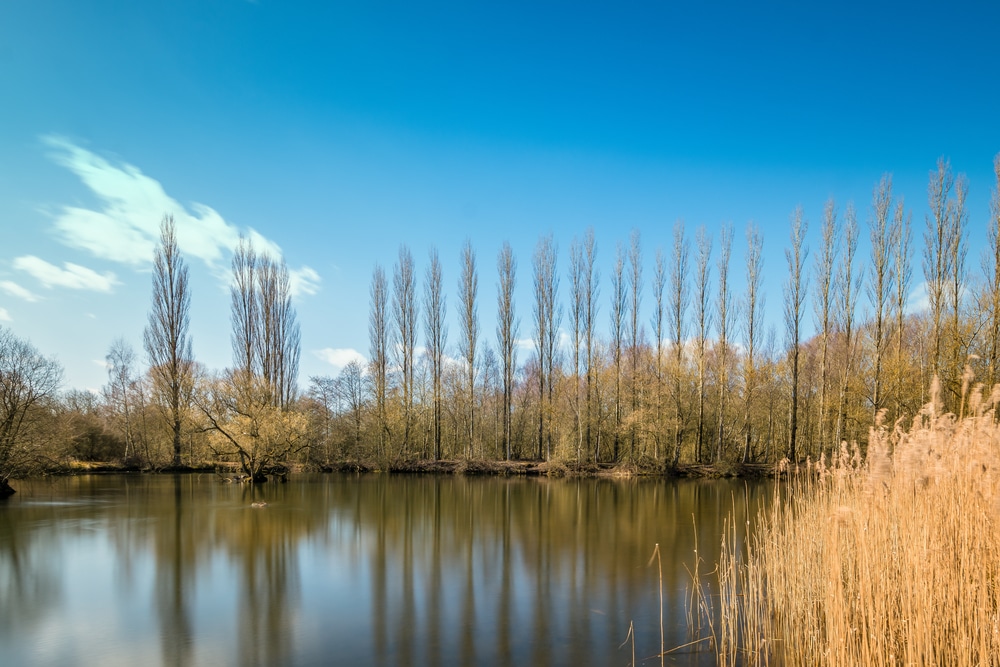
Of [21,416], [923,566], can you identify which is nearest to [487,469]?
[21,416]

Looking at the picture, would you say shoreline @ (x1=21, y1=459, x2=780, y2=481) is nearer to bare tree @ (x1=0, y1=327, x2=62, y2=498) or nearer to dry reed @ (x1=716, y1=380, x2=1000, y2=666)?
bare tree @ (x1=0, y1=327, x2=62, y2=498)

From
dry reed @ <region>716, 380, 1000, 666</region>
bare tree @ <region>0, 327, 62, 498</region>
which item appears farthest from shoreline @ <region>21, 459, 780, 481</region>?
dry reed @ <region>716, 380, 1000, 666</region>

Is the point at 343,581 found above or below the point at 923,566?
below

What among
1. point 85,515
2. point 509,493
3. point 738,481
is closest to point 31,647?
point 85,515

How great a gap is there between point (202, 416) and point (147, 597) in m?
17.0

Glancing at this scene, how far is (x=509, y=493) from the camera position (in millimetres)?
18422

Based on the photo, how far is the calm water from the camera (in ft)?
16.8

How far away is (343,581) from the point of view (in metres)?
7.45

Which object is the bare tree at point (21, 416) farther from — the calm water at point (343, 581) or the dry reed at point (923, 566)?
the dry reed at point (923, 566)

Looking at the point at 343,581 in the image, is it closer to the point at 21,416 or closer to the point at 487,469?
the point at 21,416

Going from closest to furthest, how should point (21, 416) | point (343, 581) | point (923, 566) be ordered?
point (923, 566), point (343, 581), point (21, 416)

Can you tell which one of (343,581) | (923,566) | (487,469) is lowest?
(487,469)

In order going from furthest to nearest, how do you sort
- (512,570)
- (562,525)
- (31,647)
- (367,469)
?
(367,469) → (562,525) → (512,570) → (31,647)

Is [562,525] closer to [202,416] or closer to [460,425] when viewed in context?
[202,416]
